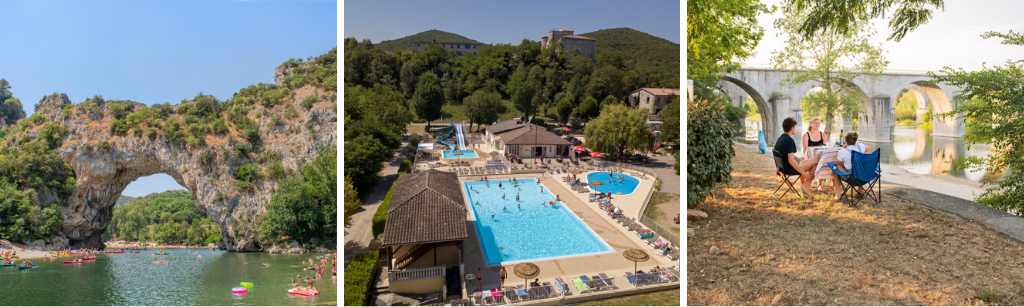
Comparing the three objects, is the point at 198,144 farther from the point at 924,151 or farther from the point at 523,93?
the point at 924,151

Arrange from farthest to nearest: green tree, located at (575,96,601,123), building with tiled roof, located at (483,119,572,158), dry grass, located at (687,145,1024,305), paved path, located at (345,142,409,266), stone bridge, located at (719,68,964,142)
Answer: green tree, located at (575,96,601,123) → building with tiled roof, located at (483,119,572,158) → paved path, located at (345,142,409,266) → stone bridge, located at (719,68,964,142) → dry grass, located at (687,145,1024,305)

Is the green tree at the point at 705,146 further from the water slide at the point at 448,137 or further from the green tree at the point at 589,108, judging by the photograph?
the green tree at the point at 589,108

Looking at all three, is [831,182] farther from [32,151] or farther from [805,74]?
[32,151]

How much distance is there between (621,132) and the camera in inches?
525

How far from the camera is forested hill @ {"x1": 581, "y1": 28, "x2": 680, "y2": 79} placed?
1505cm

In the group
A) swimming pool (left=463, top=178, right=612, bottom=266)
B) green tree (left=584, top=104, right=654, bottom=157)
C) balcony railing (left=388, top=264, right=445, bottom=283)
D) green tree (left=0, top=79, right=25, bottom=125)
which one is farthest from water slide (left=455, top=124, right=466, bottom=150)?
green tree (left=0, top=79, right=25, bottom=125)

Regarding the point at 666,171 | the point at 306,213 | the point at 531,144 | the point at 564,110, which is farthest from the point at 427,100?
the point at 666,171

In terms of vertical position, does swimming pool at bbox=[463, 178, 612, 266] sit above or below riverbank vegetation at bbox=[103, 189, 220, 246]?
above

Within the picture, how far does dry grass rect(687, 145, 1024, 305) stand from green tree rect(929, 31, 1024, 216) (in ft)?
4.50

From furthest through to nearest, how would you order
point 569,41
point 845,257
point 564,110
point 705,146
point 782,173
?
point 569,41 < point 564,110 < point 782,173 < point 705,146 < point 845,257

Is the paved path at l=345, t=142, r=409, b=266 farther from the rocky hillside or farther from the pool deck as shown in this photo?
the rocky hillside

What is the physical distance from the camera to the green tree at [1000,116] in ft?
13.6

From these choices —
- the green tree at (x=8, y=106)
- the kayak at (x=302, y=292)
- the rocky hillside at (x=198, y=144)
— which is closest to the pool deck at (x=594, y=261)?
the kayak at (x=302, y=292)

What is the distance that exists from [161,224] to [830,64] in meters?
27.7
